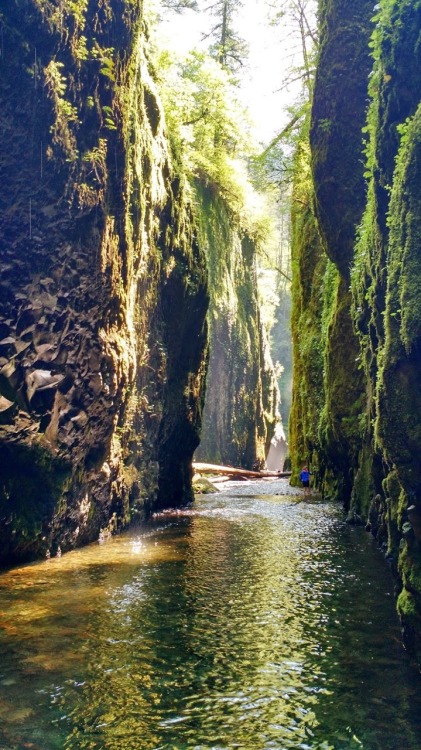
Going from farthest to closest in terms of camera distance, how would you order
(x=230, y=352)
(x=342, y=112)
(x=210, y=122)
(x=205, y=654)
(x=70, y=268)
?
(x=230, y=352), (x=210, y=122), (x=342, y=112), (x=70, y=268), (x=205, y=654)

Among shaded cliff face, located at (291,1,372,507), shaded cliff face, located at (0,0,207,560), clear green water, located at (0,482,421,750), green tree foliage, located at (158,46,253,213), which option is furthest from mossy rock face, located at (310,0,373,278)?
green tree foliage, located at (158,46,253,213)

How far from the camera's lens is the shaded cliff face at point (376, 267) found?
5266 mm

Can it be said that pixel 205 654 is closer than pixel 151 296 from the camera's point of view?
Yes

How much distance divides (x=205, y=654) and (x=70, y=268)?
7.04 m

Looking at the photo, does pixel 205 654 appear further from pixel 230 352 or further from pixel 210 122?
pixel 230 352

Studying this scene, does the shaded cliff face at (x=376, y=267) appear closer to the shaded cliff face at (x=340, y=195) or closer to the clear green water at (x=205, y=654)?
the shaded cliff face at (x=340, y=195)

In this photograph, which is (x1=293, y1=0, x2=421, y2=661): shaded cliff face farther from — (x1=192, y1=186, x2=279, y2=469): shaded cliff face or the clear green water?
(x1=192, y1=186, x2=279, y2=469): shaded cliff face

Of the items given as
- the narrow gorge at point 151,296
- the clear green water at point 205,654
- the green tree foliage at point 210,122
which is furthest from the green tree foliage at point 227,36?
the clear green water at point 205,654

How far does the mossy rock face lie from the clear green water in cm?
718

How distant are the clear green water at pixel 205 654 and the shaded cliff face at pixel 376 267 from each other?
2.38 feet

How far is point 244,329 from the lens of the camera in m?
34.9

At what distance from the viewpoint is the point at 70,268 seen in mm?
10727

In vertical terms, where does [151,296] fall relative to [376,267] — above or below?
above

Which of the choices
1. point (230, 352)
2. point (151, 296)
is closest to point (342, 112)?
point (151, 296)
